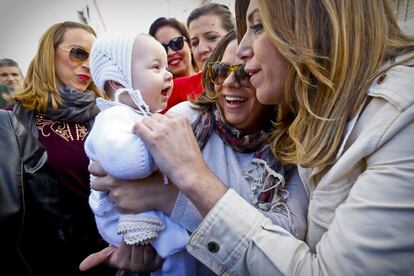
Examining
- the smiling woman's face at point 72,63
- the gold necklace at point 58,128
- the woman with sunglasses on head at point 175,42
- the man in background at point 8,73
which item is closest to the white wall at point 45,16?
the man in background at point 8,73

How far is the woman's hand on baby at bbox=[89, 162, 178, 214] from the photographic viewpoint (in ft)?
3.46

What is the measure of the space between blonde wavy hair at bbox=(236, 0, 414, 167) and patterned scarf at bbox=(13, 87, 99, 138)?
171cm

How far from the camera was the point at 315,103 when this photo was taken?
36.8 inches

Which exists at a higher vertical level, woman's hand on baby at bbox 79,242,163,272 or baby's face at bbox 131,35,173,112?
baby's face at bbox 131,35,173,112

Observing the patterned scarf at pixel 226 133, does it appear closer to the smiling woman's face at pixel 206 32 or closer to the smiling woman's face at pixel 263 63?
the smiling woman's face at pixel 263 63

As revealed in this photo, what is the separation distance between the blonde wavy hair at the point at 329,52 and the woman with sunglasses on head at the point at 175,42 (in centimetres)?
217

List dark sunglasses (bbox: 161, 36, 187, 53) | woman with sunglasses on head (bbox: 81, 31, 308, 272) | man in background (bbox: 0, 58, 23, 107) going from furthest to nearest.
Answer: man in background (bbox: 0, 58, 23, 107) → dark sunglasses (bbox: 161, 36, 187, 53) → woman with sunglasses on head (bbox: 81, 31, 308, 272)

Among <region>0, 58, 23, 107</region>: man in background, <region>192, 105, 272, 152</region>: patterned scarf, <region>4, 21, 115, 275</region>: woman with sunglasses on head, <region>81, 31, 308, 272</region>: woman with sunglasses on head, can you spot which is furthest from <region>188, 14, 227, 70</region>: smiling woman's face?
<region>0, 58, 23, 107</region>: man in background

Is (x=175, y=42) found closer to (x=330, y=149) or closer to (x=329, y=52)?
(x=329, y=52)

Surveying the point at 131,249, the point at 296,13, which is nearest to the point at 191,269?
the point at 131,249

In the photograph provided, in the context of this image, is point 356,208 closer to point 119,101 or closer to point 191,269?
point 191,269

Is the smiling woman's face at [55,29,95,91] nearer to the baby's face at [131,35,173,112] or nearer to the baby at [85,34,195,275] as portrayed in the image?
the baby at [85,34,195,275]

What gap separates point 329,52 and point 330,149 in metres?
0.32

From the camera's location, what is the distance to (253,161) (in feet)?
3.91
